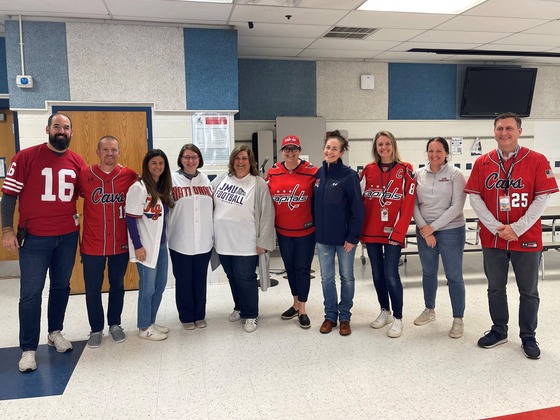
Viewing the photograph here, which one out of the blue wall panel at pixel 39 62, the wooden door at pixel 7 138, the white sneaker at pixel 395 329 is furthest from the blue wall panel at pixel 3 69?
the white sneaker at pixel 395 329

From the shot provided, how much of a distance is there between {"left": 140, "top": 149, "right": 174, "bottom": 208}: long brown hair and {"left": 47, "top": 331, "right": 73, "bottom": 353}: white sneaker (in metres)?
1.17

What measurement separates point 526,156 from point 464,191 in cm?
46

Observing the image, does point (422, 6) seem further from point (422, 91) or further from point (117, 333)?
point (117, 333)

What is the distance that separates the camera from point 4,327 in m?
3.67

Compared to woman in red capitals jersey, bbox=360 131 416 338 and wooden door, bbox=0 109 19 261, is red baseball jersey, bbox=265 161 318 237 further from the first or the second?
wooden door, bbox=0 109 19 261

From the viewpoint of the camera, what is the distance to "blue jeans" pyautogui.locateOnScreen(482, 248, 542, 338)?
2.95m

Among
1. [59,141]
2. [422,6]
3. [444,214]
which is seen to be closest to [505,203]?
[444,214]

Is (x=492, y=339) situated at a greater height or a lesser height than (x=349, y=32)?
lesser

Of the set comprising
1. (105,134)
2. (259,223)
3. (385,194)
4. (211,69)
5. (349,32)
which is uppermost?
(349,32)

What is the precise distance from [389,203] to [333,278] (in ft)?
2.33

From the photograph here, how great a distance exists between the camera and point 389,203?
10.7 feet

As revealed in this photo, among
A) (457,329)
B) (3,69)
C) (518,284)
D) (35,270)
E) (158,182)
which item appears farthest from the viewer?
(3,69)

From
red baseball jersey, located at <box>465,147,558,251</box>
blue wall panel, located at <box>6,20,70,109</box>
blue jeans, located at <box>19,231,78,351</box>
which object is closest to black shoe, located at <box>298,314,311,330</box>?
red baseball jersey, located at <box>465,147,558,251</box>

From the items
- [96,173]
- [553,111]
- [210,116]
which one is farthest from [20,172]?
[553,111]
